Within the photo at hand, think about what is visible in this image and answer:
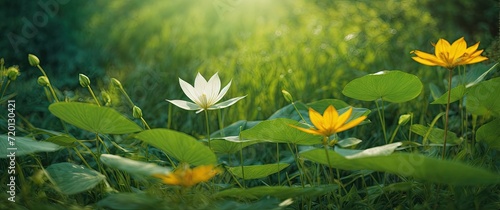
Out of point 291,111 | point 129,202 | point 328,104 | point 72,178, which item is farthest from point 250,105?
point 129,202

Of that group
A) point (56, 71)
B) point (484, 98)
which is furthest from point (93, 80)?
point (484, 98)

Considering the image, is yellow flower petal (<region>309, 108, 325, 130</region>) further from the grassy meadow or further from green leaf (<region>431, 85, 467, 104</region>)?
green leaf (<region>431, 85, 467, 104</region>)

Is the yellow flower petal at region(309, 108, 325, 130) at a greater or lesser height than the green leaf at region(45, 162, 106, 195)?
greater

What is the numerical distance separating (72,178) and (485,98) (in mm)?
872

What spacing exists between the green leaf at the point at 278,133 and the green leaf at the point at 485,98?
1.22 feet

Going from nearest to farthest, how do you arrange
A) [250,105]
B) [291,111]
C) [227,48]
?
[291,111] → [250,105] → [227,48]

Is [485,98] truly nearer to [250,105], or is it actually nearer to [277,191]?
[277,191]

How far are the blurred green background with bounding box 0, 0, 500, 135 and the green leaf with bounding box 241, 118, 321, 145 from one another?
759mm

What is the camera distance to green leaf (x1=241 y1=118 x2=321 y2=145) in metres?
1.12

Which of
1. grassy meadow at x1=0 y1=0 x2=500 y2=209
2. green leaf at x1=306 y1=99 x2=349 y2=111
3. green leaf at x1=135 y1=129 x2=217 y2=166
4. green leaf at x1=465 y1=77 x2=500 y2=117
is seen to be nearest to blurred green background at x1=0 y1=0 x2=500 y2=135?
grassy meadow at x1=0 y1=0 x2=500 y2=209

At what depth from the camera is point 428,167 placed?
887 millimetres

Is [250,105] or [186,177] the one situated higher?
[186,177]

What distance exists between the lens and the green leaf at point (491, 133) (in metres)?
1.21

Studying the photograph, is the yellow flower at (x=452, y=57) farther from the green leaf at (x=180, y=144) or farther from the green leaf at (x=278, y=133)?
the green leaf at (x=180, y=144)
